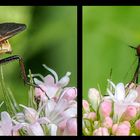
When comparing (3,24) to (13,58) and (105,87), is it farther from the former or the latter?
(105,87)

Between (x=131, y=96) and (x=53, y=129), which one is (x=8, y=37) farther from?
(x=131, y=96)

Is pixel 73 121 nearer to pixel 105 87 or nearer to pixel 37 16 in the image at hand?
pixel 105 87

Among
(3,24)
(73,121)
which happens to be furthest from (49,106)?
(3,24)

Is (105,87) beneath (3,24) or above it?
beneath

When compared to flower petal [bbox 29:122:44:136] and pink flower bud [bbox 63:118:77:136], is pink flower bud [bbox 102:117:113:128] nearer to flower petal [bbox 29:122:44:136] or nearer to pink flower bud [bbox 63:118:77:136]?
pink flower bud [bbox 63:118:77:136]

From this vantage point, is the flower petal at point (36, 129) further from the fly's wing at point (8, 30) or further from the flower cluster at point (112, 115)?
the fly's wing at point (8, 30)

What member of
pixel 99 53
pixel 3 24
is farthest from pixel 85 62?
pixel 3 24

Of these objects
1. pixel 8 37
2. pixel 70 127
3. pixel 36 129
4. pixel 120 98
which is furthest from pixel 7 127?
pixel 120 98

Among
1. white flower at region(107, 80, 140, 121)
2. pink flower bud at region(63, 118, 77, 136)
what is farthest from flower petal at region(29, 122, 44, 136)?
white flower at region(107, 80, 140, 121)

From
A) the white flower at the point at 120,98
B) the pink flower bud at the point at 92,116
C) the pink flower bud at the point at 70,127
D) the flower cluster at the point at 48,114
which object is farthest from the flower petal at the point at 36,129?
the white flower at the point at 120,98
